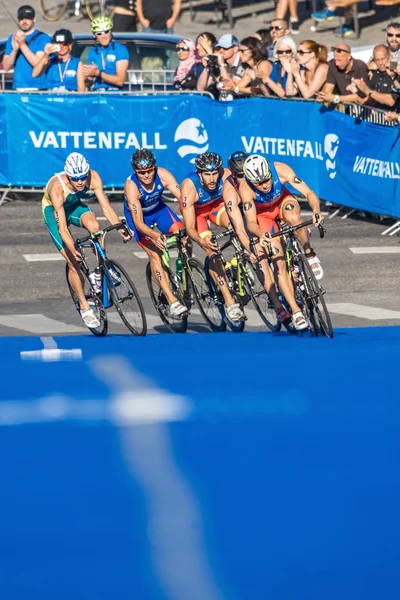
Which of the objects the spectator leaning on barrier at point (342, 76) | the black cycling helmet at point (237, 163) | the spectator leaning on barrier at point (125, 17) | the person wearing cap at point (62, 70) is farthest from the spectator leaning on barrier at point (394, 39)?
the spectator leaning on barrier at point (125, 17)

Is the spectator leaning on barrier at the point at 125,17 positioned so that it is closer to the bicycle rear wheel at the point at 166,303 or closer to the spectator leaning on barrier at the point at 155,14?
the spectator leaning on barrier at the point at 155,14

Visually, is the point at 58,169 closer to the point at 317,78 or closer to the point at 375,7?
the point at 317,78

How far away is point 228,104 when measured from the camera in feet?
61.2

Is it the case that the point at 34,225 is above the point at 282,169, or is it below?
below

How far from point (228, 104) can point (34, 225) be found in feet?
10.5

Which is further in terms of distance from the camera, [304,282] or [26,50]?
[26,50]

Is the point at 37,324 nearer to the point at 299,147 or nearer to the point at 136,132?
the point at 299,147

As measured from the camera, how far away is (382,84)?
16.3 meters

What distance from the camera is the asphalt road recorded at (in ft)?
41.7

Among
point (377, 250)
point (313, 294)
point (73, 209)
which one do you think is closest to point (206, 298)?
point (73, 209)

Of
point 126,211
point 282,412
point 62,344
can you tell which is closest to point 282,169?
point 126,211

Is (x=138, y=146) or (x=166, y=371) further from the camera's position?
(x=138, y=146)

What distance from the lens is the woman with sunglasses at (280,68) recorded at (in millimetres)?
17719

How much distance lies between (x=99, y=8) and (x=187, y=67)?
414 inches
